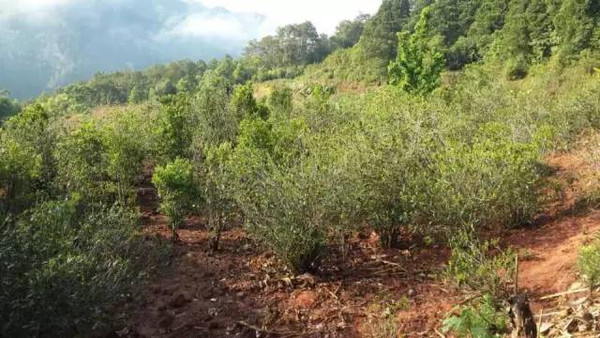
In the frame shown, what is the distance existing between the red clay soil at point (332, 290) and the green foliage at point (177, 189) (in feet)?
2.51

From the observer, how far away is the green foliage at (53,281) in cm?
354

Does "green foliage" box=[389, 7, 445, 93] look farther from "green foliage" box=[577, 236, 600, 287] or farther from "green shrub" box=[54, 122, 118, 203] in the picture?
"green foliage" box=[577, 236, 600, 287]

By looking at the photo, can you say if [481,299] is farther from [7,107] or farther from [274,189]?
[7,107]

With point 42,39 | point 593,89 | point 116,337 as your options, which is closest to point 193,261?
point 116,337

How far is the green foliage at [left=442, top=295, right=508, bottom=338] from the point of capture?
3.88m

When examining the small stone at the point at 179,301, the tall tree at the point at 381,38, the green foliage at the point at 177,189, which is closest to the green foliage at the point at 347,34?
the tall tree at the point at 381,38

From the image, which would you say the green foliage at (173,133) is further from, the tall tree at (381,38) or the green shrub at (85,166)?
the tall tree at (381,38)

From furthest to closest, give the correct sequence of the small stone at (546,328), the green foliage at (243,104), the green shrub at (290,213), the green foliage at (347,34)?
1. the green foliage at (347,34)
2. the green foliage at (243,104)
3. the green shrub at (290,213)
4. the small stone at (546,328)

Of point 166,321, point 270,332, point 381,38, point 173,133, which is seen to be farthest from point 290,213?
point 381,38

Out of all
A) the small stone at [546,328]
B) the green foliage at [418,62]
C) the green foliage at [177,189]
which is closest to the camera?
the small stone at [546,328]

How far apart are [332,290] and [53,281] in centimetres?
296

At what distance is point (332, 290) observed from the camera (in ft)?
18.2

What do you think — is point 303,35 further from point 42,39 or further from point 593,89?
point 42,39

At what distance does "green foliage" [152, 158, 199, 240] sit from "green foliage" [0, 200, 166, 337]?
2524 millimetres
